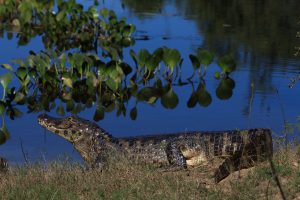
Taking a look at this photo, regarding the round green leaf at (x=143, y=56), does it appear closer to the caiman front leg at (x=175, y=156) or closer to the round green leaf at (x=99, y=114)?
the round green leaf at (x=99, y=114)

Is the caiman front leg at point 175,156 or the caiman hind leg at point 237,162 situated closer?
the caiman hind leg at point 237,162

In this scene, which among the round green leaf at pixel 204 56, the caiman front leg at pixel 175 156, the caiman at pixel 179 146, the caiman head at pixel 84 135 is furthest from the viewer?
the round green leaf at pixel 204 56

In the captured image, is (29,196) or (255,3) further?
(255,3)

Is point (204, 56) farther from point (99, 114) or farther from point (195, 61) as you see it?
point (99, 114)

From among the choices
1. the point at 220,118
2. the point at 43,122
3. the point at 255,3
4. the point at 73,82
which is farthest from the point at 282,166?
the point at 255,3

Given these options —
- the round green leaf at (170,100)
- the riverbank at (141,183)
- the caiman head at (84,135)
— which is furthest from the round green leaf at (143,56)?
the riverbank at (141,183)

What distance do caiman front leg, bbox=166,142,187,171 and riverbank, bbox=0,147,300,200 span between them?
68 centimetres

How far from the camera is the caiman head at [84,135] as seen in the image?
9.11 metres

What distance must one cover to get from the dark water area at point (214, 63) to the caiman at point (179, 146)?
16.7 inches

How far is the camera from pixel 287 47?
18.3 m

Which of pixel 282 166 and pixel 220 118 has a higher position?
pixel 282 166

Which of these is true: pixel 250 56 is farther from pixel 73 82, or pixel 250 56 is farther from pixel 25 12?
pixel 25 12

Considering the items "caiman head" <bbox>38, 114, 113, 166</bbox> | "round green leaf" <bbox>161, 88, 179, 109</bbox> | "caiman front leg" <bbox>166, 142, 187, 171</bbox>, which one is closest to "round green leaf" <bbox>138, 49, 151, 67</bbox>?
"round green leaf" <bbox>161, 88, 179, 109</bbox>

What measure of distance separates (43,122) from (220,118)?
3412 millimetres
